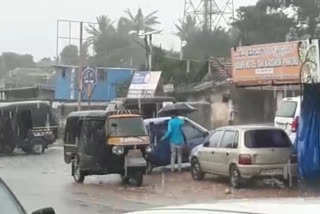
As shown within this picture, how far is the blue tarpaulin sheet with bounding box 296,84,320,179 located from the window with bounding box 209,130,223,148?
8.19ft

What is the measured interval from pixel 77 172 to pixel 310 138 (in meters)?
6.87

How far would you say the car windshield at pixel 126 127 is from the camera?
2053 cm

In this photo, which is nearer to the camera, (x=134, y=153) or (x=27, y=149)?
(x=134, y=153)

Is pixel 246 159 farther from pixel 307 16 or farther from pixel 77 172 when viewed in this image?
pixel 307 16

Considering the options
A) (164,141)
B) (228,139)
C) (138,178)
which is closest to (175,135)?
(164,141)

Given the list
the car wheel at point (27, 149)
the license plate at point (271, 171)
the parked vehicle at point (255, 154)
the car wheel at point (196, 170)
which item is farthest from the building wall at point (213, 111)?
the license plate at point (271, 171)

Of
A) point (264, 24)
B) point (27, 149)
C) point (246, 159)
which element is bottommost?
point (27, 149)

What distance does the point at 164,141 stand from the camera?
23.4 meters

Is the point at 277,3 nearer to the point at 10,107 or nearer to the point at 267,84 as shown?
the point at 10,107

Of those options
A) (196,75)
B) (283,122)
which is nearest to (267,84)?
(283,122)

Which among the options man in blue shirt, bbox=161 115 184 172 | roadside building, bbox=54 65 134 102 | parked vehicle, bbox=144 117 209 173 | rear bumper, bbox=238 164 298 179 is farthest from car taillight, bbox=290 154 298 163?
roadside building, bbox=54 65 134 102

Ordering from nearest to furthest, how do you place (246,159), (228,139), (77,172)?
(246,159) → (228,139) → (77,172)

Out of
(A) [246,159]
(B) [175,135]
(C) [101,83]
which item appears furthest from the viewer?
(C) [101,83]

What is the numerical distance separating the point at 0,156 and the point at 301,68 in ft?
68.0
